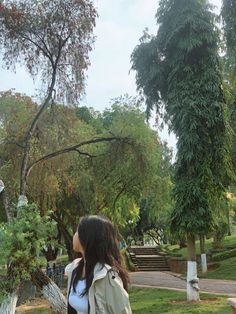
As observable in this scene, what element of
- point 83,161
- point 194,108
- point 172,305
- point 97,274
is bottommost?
point 172,305

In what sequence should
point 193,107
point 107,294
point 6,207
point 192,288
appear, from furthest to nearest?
1. point 193,107
2. point 192,288
3. point 6,207
4. point 107,294

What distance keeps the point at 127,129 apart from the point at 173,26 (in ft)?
10.8

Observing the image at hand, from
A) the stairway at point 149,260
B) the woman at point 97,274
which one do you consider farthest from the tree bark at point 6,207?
the stairway at point 149,260

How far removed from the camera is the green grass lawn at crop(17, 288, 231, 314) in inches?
426

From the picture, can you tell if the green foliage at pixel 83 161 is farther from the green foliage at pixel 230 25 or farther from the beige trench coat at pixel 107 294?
the beige trench coat at pixel 107 294

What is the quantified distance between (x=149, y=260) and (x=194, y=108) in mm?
19481

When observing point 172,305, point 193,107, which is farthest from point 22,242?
point 193,107

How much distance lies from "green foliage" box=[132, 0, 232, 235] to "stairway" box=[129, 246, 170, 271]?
53.9 ft

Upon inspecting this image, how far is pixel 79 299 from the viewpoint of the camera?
9.41 ft

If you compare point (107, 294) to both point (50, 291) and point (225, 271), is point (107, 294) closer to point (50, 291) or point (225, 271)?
point (50, 291)

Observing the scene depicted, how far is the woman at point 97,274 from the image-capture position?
277 centimetres

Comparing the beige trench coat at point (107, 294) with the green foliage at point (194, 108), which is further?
the green foliage at point (194, 108)

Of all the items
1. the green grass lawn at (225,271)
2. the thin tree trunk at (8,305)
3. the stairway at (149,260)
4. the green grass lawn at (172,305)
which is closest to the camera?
the thin tree trunk at (8,305)

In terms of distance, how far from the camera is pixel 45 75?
11.7 meters
